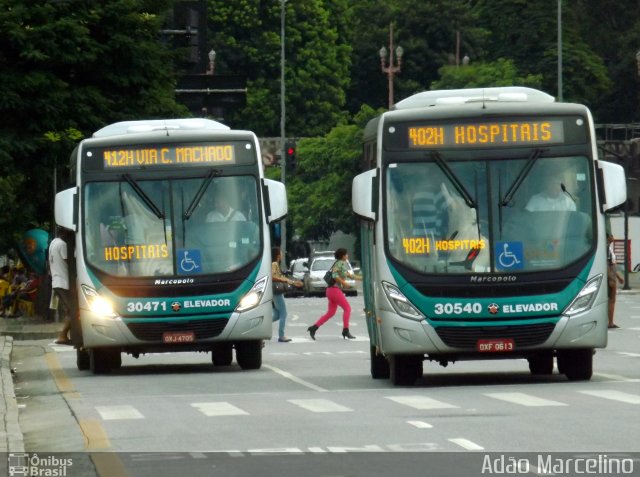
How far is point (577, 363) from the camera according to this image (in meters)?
20.4

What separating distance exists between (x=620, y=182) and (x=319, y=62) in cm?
8882

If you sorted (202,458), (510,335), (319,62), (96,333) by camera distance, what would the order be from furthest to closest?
(319,62) < (96,333) < (510,335) < (202,458)

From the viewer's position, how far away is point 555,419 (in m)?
15.2

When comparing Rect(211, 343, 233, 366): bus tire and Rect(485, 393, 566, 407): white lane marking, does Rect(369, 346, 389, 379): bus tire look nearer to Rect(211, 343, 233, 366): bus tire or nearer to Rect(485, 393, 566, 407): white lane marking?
Rect(485, 393, 566, 407): white lane marking

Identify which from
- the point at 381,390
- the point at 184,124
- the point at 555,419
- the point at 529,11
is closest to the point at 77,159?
the point at 184,124

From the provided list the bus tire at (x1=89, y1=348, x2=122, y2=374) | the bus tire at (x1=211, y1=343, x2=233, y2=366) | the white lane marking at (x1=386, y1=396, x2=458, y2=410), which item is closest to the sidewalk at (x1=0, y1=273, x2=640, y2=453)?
the bus tire at (x1=89, y1=348, x2=122, y2=374)

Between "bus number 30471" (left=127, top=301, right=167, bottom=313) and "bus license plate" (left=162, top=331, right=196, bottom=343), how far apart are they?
306 mm

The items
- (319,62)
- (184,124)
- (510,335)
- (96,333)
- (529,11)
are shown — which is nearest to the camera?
(510,335)

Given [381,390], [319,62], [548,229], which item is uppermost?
[319,62]

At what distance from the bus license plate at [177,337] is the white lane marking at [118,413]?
17.7ft

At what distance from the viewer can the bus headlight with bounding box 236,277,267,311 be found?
2394cm

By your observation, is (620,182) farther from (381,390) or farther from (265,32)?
(265,32)

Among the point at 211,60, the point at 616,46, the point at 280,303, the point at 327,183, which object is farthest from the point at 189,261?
the point at 616,46

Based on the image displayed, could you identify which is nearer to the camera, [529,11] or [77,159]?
[77,159]
